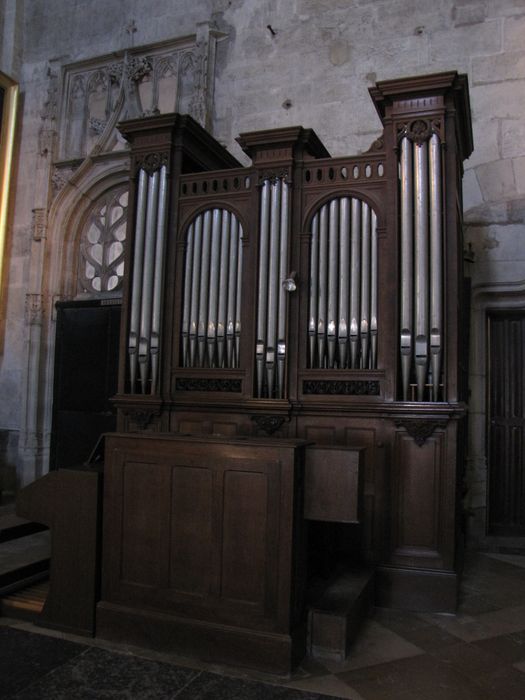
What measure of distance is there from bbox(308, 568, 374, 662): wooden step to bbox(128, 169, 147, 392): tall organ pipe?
2320mm

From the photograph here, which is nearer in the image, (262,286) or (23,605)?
(23,605)

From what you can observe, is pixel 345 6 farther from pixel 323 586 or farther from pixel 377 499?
pixel 323 586

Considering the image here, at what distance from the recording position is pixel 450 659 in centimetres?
331

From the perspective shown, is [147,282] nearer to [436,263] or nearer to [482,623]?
[436,263]

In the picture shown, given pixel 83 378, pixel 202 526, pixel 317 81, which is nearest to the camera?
pixel 202 526

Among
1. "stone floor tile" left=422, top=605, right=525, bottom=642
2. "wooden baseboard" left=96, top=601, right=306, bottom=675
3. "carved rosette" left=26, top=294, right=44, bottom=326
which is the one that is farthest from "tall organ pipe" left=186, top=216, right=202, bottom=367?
"carved rosette" left=26, top=294, right=44, bottom=326

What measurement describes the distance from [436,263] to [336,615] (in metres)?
2.41

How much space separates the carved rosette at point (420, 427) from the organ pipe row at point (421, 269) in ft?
0.51

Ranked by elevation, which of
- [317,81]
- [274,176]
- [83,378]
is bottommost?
[83,378]

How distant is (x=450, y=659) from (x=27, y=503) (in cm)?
273

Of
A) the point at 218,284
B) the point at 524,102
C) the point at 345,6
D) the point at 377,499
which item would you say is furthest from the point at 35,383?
the point at 524,102

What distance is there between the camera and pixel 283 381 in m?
4.57

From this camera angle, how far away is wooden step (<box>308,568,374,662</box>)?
333cm

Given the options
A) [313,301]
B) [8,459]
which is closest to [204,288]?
[313,301]
